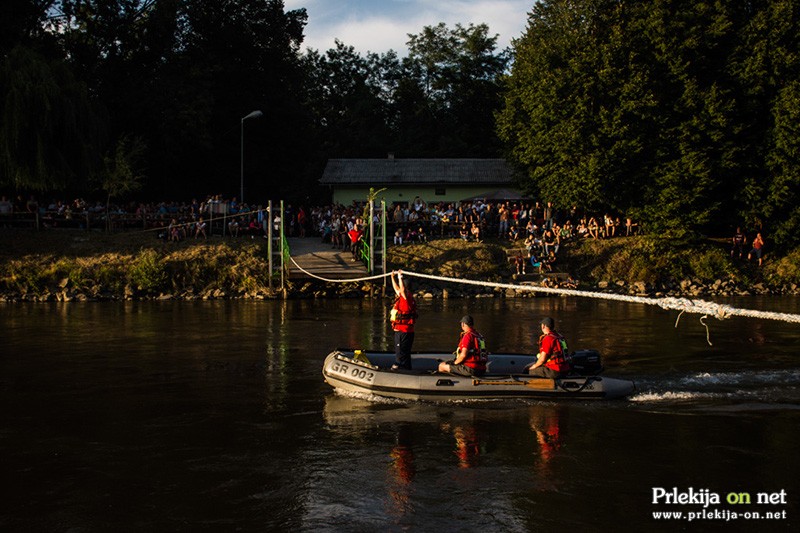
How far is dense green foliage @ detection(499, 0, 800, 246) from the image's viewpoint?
35.2 metres

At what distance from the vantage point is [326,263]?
32438mm

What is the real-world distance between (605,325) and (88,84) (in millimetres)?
30685

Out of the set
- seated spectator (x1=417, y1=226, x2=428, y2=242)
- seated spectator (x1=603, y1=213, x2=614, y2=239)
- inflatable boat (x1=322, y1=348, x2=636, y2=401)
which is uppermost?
seated spectator (x1=603, y1=213, x2=614, y2=239)

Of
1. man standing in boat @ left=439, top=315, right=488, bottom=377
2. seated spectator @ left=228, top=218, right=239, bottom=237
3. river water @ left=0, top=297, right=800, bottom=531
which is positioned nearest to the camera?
river water @ left=0, top=297, right=800, bottom=531

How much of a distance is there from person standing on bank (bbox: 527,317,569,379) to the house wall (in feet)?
115

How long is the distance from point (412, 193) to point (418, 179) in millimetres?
1001

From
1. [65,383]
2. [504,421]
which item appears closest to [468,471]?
[504,421]

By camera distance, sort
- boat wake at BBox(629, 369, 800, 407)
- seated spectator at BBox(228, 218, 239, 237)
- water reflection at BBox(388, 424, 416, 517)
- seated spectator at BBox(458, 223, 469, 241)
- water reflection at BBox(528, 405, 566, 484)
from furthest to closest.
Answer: seated spectator at BBox(458, 223, 469, 241) < seated spectator at BBox(228, 218, 239, 237) < boat wake at BBox(629, 369, 800, 407) < water reflection at BBox(528, 405, 566, 484) < water reflection at BBox(388, 424, 416, 517)

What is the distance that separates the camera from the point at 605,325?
25.0 meters

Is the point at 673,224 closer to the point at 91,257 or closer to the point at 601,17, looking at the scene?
the point at 601,17

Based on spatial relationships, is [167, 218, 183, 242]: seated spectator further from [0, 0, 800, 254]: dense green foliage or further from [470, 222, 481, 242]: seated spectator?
[470, 222, 481, 242]: seated spectator

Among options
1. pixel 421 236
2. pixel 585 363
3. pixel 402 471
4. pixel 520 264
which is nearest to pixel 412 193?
pixel 421 236

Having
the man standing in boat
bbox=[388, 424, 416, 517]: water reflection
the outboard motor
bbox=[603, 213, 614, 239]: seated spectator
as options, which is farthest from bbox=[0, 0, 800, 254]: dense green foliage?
bbox=[388, 424, 416, 517]: water reflection

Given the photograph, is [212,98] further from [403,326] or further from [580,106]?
[403,326]
